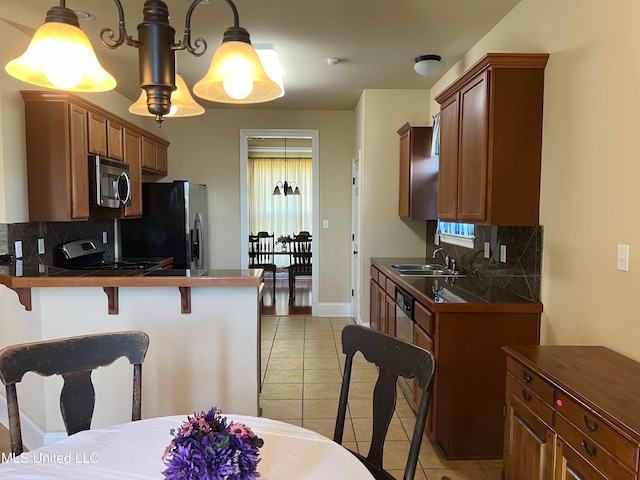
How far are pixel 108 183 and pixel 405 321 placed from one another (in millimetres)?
2701

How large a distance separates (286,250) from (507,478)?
22.3 feet

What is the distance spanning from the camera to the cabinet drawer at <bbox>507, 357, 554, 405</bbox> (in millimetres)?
1528

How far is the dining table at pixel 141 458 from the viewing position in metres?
1.12

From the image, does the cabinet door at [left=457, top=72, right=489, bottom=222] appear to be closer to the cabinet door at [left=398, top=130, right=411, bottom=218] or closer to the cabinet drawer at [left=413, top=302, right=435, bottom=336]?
the cabinet drawer at [left=413, top=302, right=435, bottom=336]

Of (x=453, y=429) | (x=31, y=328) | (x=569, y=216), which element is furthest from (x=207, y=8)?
(x=453, y=429)

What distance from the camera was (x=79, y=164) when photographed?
326 centimetres

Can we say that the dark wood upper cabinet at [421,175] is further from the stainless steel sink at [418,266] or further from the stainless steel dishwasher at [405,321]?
the stainless steel dishwasher at [405,321]

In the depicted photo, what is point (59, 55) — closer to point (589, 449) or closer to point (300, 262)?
point (589, 449)

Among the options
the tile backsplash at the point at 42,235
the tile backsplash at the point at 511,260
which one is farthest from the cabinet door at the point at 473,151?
the tile backsplash at the point at 42,235

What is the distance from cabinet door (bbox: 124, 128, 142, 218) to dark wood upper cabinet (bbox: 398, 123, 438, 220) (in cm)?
273

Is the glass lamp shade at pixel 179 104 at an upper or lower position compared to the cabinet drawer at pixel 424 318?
upper

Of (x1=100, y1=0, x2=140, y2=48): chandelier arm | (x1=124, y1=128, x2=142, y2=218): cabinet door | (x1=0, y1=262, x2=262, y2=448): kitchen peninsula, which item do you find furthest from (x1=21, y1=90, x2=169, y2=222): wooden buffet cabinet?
(x1=100, y1=0, x2=140, y2=48): chandelier arm

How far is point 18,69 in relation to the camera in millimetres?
1296

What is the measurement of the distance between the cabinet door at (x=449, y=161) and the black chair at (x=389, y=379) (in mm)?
1569
